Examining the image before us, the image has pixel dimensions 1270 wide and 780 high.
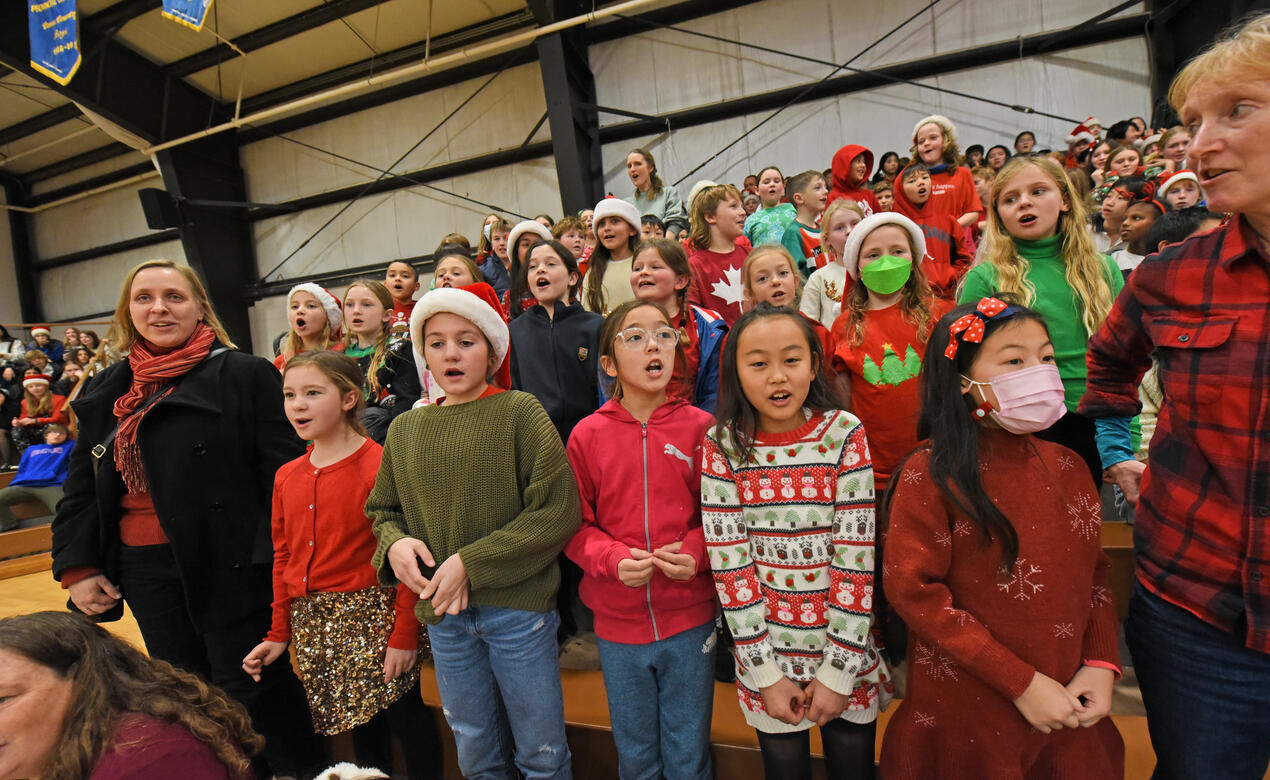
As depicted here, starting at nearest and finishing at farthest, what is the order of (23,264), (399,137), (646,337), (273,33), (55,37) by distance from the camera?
1. (646,337)
2. (55,37)
3. (273,33)
4. (399,137)
5. (23,264)

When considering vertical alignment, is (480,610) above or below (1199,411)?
below

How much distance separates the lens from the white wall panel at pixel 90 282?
11.5 m

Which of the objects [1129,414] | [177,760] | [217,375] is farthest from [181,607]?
[1129,414]

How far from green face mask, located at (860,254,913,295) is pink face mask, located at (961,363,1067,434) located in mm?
814

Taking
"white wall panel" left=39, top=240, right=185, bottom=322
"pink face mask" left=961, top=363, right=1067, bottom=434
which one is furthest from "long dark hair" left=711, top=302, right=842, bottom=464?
"white wall panel" left=39, top=240, right=185, bottom=322

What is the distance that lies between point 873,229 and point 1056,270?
1.86ft

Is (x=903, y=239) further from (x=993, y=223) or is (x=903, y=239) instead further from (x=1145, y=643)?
(x=1145, y=643)

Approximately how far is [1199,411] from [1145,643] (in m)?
0.45

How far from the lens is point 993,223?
188 centimetres

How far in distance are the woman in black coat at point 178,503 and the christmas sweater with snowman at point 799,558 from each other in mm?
1444

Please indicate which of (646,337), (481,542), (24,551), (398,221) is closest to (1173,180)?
(646,337)

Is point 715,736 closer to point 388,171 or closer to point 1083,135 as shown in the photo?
point 1083,135

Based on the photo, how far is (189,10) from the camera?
5527 mm

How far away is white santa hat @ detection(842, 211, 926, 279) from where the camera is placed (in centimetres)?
201
